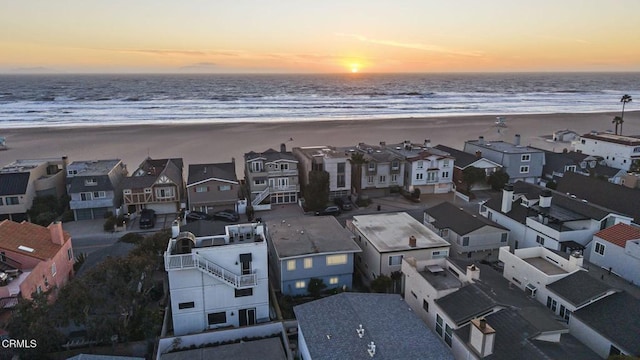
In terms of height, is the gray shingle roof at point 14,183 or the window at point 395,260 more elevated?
the gray shingle roof at point 14,183

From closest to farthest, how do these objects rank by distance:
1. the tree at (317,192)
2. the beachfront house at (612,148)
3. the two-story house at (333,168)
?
1. the tree at (317,192)
2. the two-story house at (333,168)
3. the beachfront house at (612,148)

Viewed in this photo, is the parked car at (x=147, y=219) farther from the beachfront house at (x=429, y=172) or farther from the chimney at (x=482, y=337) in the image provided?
the chimney at (x=482, y=337)

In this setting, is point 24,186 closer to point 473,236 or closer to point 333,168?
point 333,168

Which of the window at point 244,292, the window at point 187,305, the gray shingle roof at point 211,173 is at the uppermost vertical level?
the gray shingle roof at point 211,173

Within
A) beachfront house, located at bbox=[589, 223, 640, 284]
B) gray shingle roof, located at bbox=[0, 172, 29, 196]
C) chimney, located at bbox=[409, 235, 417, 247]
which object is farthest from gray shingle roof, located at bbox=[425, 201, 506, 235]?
gray shingle roof, located at bbox=[0, 172, 29, 196]

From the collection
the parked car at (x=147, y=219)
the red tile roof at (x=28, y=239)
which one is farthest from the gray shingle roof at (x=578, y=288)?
the parked car at (x=147, y=219)

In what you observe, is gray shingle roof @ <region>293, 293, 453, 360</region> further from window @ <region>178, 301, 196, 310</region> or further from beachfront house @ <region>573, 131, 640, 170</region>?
beachfront house @ <region>573, 131, 640, 170</region>
